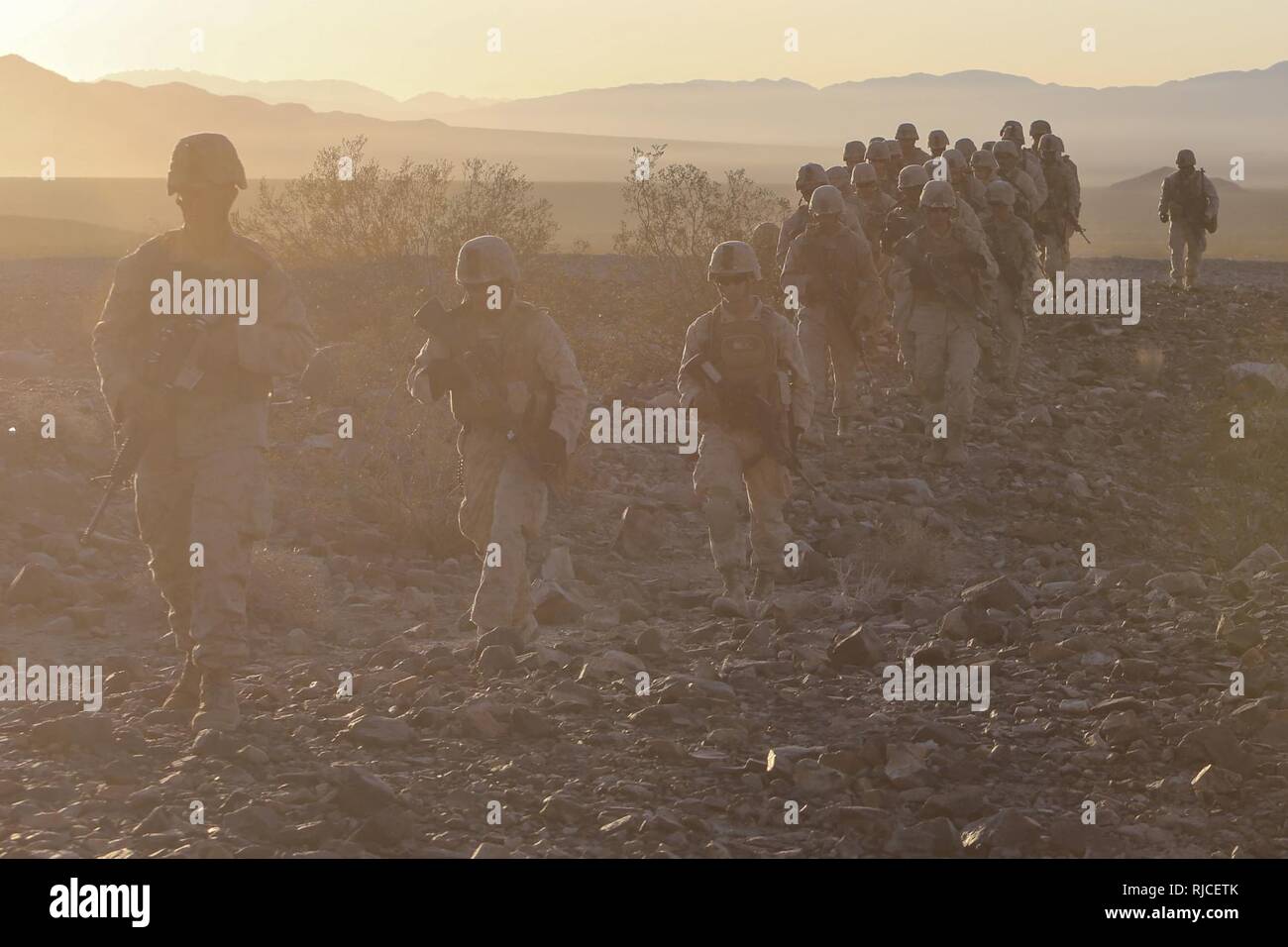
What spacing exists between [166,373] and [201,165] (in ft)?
3.01

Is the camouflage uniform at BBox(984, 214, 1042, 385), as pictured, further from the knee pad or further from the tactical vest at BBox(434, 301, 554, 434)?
the tactical vest at BBox(434, 301, 554, 434)

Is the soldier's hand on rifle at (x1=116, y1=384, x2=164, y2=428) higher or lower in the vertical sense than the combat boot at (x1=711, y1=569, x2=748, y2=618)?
higher

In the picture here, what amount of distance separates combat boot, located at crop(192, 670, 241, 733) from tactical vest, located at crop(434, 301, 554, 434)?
5.86 ft

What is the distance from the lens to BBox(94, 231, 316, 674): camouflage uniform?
7.37 m

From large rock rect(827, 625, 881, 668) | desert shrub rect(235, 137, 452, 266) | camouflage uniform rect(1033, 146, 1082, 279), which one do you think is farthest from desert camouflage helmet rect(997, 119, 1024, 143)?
large rock rect(827, 625, 881, 668)

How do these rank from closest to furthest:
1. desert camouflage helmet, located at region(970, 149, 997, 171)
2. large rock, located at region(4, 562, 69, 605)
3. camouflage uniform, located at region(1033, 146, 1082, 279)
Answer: large rock, located at region(4, 562, 69, 605), desert camouflage helmet, located at region(970, 149, 997, 171), camouflage uniform, located at region(1033, 146, 1082, 279)

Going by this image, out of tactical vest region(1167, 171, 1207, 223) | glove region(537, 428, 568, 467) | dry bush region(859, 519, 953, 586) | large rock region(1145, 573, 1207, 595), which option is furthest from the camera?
tactical vest region(1167, 171, 1207, 223)

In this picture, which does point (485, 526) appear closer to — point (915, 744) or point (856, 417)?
point (915, 744)

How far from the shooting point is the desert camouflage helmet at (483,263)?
8.41 metres

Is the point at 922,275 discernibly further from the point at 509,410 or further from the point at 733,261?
the point at 509,410

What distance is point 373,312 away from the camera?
1702 cm

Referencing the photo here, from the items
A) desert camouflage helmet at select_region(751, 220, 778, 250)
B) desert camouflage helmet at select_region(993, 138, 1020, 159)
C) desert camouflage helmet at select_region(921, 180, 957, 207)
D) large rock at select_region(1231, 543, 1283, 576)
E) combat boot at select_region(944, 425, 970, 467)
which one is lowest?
large rock at select_region(1231, 543, 1283, 576)

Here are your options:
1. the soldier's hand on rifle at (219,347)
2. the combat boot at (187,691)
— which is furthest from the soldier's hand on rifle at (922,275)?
the combat boot at (187,691)

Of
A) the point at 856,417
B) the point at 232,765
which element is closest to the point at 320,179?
the point at 856,417
